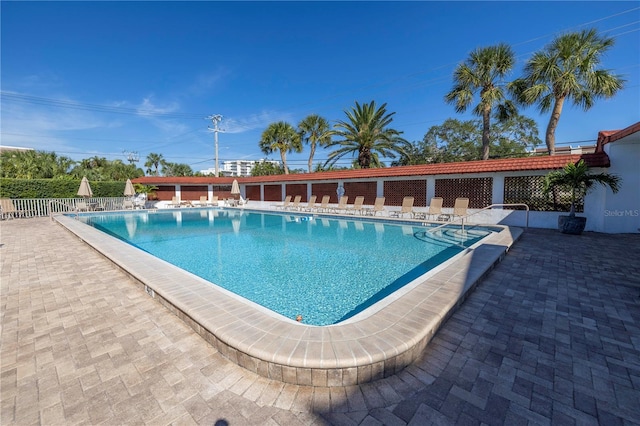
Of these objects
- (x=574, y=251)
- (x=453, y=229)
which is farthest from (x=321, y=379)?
(x=453, y=229)

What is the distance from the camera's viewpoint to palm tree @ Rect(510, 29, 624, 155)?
1098 cm

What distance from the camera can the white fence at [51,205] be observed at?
14.9 metres

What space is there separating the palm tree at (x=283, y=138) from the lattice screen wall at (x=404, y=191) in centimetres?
1340

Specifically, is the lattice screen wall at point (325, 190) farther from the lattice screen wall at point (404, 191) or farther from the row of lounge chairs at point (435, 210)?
the row of lounge chairs at point (435, 210)

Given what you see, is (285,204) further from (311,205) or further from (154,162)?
(154,162)

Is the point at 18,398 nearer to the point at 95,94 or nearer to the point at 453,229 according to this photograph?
the point at 453,229

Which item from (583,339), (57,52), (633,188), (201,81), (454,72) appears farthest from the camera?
(201,81)

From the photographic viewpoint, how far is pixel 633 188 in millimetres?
8789

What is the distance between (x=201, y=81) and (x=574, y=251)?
26837mm

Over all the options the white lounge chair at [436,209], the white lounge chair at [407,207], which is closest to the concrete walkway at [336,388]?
the white lounge chair at [436,209]

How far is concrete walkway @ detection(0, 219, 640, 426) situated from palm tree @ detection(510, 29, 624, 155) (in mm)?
11733

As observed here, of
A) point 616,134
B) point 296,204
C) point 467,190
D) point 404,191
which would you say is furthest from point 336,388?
point 296,204

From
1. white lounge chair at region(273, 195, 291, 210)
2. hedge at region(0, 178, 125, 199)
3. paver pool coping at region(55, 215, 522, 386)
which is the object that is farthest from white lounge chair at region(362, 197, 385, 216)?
hedge at region(0, 178, 125, 199)

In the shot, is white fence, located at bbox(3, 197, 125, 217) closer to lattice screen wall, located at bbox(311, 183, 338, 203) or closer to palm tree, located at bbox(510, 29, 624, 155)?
lattice screen wall, located at bbox(311, 183, 338, 203)
